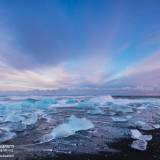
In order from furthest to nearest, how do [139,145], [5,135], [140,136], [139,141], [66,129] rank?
1. [66,129]
2. [5,135]
3. [140,136]
4. [139,141]
5. [139,145]

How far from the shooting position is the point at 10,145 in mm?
4957

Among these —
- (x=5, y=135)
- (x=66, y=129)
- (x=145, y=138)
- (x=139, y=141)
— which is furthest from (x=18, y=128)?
(x=145, y=138)

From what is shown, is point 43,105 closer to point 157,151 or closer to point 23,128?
point 23,128

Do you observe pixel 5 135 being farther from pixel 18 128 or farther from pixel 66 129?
pixel 66 129

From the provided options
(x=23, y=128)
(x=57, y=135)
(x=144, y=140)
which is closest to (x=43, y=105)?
(x=23, y=128)

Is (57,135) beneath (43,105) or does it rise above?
beneath

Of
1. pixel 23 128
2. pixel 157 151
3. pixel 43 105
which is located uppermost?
pixel 43 105

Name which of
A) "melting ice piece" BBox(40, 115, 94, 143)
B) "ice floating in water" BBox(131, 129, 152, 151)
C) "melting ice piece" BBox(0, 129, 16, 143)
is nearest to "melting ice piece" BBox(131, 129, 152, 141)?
"ice floating in water" BBox(131, 129, 152, 151)

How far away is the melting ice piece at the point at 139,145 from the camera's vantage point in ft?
15.2

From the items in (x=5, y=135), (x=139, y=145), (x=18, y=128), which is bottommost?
(x=139, y=145)

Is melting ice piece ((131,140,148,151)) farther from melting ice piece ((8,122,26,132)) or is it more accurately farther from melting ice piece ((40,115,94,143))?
melting ice piece ((8,122,26,132))

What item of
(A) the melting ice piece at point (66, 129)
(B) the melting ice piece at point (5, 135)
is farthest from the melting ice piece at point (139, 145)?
(B) the melting ice piece at point (5, 135)

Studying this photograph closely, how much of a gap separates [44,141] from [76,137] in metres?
0.95

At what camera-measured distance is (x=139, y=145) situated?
484cm
